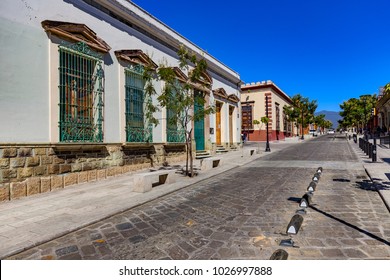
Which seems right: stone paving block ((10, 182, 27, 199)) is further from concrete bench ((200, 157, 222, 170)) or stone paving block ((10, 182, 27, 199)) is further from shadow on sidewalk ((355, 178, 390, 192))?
shadow on sidewalk ((355, 178, 390, 192))

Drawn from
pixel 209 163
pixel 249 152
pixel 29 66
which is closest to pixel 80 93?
pixel 29 66

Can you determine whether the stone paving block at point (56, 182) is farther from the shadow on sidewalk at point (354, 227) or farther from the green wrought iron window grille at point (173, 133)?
the shadow on sidewalk at point (354, 227)

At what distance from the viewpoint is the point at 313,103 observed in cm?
4650

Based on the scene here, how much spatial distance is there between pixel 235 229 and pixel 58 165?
5.70 m

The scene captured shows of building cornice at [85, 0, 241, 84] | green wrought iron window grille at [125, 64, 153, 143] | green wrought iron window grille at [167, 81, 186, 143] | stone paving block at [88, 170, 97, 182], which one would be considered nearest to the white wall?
building cornice at [85, 0, 241, 84]

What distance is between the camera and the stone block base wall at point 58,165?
20.0 ft

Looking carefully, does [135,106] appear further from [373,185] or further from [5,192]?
[373,185]

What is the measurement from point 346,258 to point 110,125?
26.8 feet

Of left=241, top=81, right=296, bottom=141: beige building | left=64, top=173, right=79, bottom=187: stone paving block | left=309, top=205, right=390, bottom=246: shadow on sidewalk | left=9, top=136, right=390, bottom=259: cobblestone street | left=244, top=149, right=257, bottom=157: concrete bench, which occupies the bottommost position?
left=9, top=136, right=390, bottom=259: cobblestone street

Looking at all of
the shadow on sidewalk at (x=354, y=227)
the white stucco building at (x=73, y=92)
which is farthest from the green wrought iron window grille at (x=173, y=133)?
the shadow on sidewalk at (x=354, y=227)

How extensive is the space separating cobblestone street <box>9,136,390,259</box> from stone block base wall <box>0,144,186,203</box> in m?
3.20

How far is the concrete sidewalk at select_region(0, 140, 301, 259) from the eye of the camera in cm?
380

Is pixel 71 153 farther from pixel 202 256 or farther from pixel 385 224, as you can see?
pixel 385 224

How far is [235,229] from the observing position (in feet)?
13.1
